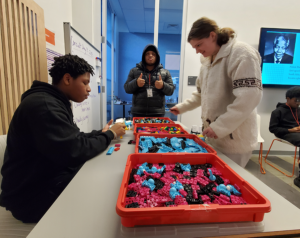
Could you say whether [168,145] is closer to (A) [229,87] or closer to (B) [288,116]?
(A) [229,87]

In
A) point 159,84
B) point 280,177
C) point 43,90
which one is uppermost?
point 159,84

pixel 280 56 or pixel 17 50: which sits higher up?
pixel 280 56

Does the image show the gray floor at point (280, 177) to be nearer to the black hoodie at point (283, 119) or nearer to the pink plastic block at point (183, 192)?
the black hoodie at point (283, 119)

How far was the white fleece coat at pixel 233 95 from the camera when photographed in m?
0.89

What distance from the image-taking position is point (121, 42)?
4949 millimetres

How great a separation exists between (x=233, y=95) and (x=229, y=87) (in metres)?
0.06

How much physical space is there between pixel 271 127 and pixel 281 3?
202 centimetres

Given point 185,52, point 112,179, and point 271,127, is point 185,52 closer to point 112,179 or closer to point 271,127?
point 271,127

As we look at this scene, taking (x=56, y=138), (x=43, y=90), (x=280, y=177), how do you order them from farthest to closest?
(x=280, y=177) → (x=43, y=90) → (x=56, y=138)

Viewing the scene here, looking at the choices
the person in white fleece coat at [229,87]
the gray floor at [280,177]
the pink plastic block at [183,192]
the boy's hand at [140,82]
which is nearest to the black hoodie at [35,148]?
the pink plastic block at [183,192]

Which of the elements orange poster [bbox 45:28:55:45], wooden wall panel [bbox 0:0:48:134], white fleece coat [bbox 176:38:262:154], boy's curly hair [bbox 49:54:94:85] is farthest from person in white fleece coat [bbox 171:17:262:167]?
orange poster [bbox 45:28:55:45]

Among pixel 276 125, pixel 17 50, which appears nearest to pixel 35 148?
pixel 17 50

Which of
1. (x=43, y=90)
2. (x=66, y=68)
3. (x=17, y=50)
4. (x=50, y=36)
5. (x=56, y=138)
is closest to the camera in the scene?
(x=56, y=138)

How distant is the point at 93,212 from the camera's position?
Result: 51 cm
